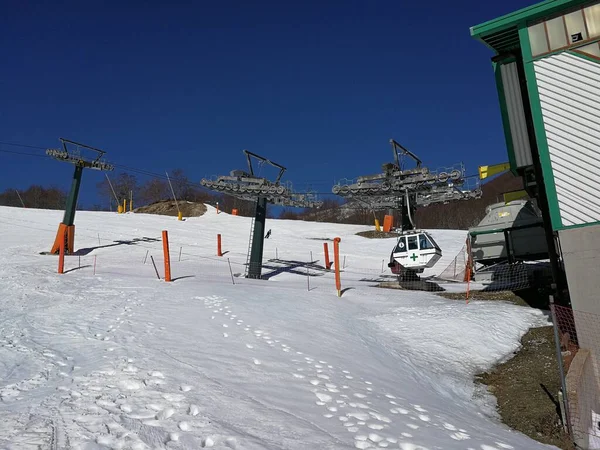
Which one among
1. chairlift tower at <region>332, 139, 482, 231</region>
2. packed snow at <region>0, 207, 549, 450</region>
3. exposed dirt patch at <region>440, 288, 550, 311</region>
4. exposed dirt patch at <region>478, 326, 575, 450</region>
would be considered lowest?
exposed dirt patch at <region>478, 326, 575, 450</region>

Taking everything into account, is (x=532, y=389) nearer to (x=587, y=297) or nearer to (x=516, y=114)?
(x=587, y=297)

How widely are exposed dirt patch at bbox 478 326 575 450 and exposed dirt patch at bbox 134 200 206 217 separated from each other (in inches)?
1888

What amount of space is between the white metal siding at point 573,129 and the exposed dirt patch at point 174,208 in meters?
47.4

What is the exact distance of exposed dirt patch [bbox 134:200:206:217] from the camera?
55781 millimetres

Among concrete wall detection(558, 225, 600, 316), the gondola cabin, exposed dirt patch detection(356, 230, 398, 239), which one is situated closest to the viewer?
concrete wall detection(558, 225, 600, 316)

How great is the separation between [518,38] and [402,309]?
9405mm

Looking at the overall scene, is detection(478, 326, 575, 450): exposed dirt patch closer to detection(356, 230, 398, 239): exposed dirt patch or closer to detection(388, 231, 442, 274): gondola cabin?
detection(388, 231, 442, 274): gondola cabin

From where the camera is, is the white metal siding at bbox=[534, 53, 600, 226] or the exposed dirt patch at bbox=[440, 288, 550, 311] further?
the exposed dirt patch at bbox=[440, 288, 550, 311]

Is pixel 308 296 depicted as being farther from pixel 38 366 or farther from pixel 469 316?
pixel 38 366

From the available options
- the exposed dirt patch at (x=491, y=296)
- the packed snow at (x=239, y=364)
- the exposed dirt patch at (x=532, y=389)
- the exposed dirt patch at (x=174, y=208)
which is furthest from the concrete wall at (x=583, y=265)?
the exposed dirt patch at (x=174, y=208)

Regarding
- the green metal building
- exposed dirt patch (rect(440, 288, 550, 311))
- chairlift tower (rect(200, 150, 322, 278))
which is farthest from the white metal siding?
chairlift tower (rect(200, 150, 322, 278))

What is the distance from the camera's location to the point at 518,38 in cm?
1316

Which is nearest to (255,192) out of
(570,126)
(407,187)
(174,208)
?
(407,187)

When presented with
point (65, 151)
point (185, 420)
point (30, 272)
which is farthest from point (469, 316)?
point (65, 151)
